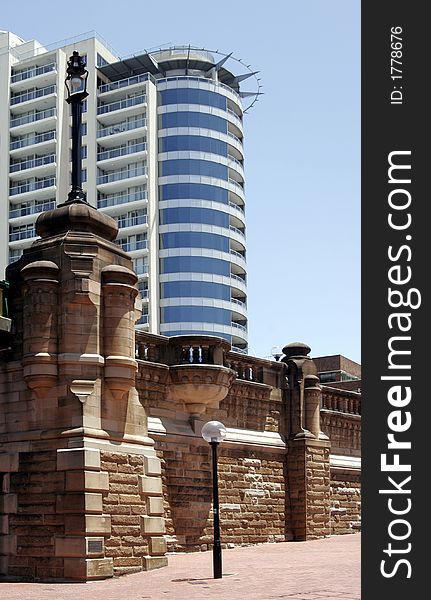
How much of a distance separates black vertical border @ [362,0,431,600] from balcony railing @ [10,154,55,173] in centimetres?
7663

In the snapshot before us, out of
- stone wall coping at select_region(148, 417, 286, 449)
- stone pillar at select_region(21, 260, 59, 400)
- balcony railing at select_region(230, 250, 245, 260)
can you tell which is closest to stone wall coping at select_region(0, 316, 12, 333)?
stone pillar at select_region(21, 260, 59, 400)

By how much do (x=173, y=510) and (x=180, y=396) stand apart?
267cm

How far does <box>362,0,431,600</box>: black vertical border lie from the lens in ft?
31.9

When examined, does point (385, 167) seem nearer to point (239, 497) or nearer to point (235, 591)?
point (235, 591)

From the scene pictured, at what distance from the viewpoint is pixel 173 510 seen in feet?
75.3

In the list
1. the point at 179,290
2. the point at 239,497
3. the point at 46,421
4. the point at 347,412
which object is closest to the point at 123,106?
the point at 179,290

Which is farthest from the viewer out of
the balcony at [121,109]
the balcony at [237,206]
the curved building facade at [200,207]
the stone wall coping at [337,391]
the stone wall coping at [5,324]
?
the balcony at [121,109]

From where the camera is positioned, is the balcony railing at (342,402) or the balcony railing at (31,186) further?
the balcony railing at (31,186)

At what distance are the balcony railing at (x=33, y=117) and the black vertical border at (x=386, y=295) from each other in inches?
3033

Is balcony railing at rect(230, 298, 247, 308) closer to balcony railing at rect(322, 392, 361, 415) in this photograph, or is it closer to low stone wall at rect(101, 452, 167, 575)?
balcony railing at rect(322, 392, 361, 415)

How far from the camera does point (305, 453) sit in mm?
27641

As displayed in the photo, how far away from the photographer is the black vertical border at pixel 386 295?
31.9ft

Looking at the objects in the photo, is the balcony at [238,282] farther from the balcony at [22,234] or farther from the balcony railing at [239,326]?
the balcony at [22,234]

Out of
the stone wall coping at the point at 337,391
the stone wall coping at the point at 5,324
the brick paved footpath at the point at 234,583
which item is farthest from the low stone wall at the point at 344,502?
the stone wall coping at the point at 5,324
